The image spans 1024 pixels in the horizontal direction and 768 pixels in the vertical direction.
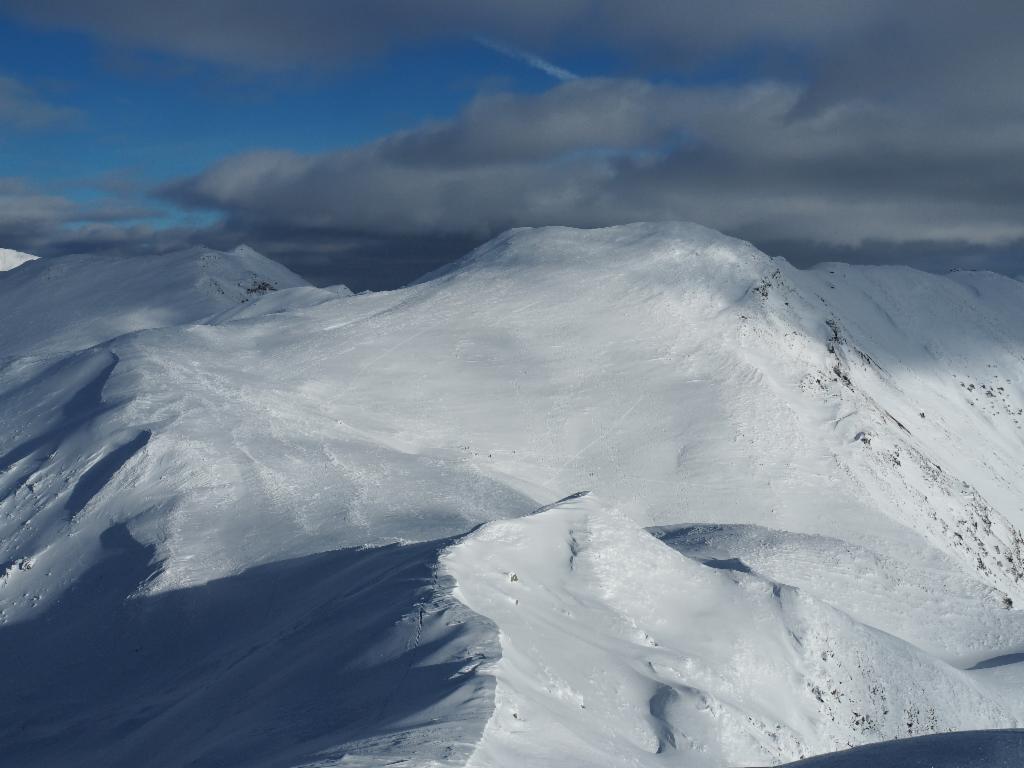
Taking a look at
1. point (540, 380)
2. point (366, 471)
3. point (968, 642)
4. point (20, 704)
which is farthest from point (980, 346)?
point (20, 704)

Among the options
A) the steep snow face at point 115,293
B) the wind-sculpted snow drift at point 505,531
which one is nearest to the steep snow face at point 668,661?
the wind-sculpted snow drift at point 505,531

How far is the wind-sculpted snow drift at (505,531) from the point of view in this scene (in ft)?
41.9

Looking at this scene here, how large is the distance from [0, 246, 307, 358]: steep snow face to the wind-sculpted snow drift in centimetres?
113

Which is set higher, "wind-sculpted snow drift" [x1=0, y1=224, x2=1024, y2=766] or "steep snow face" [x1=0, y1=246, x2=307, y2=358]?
"steep snow face" [x1=0, y1=246, x2=307, y2=358]

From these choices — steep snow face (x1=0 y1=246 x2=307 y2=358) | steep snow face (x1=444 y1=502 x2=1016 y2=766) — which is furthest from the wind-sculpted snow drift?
steep snow face (x1=0 y1=246 x2=307 y2=358)

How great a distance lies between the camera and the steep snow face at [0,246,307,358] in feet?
181

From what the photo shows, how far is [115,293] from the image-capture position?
6281 cm

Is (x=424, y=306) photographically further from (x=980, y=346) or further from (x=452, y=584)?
(x=980, y=346)

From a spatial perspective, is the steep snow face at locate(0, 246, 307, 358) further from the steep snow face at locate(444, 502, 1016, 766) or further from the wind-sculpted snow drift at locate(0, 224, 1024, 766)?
the steep snow face at locate(444, 502, 1016, 766)

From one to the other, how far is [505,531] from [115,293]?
178 ft

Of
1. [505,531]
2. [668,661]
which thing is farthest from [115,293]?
[668,661]

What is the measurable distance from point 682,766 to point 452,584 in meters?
4.29

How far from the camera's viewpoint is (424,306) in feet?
144

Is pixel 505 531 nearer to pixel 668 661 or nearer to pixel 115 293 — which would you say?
pixel 668 661
